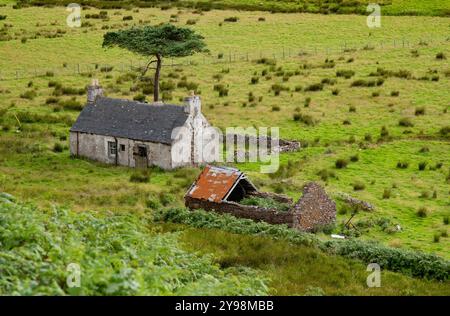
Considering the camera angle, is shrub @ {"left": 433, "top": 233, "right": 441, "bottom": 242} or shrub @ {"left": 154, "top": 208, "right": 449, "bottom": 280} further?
shrub @ {"left": 433, "top": 233, "right": 441, "bottom": 242}

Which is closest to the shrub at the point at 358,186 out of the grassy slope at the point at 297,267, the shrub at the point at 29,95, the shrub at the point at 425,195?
the shrub at the point at 425,195

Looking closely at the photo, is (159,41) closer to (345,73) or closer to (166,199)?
(345,73)

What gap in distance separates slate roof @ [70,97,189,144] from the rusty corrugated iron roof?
6.53 meters

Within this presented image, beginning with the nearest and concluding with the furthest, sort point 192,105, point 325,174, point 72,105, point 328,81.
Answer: point 325,174 < point 192,105 < point 72,105 < point 328,81

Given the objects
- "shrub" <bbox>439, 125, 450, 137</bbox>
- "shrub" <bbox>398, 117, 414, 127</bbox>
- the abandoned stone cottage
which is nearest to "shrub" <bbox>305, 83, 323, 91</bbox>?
"shrub" <bbox>398, 117, 414, 127</bbox>

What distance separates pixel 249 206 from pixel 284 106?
21.4 meters

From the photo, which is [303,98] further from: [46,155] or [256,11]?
[256,11]

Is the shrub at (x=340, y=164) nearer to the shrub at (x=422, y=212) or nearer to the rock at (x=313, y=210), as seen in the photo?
the shrub at (x=422, y=212)

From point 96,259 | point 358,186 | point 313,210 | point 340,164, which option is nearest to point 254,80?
point 340,164

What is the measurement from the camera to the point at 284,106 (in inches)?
1975

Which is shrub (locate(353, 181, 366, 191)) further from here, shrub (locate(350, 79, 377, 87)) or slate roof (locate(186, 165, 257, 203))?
shrub (locate(350, 79, 377, 87))

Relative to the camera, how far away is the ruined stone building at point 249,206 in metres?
28.9

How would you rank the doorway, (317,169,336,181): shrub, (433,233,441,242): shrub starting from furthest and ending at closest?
the doorway < (317,169,336,181): shrub < (433,233,441,242): shrub

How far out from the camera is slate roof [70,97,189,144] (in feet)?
127
